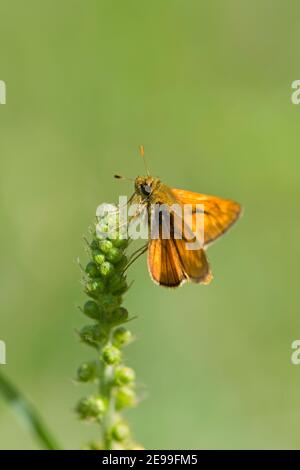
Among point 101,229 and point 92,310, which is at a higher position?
point 101,229

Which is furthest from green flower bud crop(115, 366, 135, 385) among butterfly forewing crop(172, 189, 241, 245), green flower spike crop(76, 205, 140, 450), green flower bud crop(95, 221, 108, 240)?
butterfly forewing crop(172, 189, 241, 245)

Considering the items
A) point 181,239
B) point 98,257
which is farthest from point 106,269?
point 181,239

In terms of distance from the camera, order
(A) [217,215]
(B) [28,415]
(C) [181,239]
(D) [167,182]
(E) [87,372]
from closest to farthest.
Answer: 1. (B) [28,415]
2. (E) [87,372]
3. (C) [181,239]
4. (A) [217,215]
5. (D) [167,182]

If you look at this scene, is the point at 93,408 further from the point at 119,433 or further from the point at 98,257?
the point at 98,257

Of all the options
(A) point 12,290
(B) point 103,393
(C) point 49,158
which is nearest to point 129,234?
(B) point 103,393

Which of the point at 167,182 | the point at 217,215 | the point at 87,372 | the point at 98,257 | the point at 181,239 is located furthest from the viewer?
the point at 167,182

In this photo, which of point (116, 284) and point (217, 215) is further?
point (217, 215)

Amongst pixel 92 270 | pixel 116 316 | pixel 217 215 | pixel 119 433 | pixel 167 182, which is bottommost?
pixel 119 433
